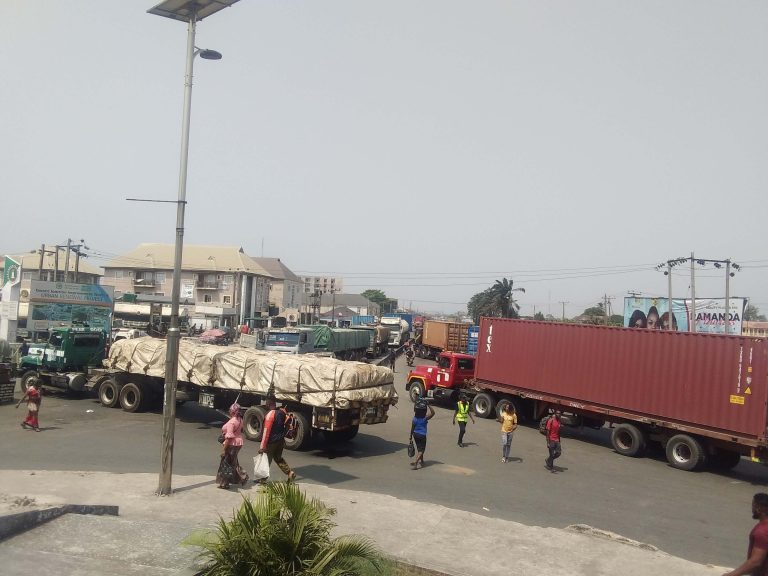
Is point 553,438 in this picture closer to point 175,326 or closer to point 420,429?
point 420,429

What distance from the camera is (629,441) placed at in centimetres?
1628

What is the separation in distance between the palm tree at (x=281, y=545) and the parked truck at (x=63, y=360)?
16.7 m

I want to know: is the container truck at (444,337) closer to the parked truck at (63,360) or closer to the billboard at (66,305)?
the billboard at (66,305)

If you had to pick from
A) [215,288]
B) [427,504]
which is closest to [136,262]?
[215,288]

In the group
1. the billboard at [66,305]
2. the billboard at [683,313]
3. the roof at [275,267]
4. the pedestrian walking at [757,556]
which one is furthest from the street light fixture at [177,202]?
the roof at [275,267]

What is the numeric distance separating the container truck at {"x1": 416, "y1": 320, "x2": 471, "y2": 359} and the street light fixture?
105 feet

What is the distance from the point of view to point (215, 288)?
76500 millimetres

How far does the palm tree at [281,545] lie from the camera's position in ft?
15.6

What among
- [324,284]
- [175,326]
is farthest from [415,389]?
[324,284]

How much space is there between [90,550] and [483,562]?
447cm

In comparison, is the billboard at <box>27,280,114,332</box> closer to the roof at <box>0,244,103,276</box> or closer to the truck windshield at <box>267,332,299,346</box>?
the truck windshield at <box>267,332,299,346</box>

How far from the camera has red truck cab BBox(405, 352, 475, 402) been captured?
77.1ft

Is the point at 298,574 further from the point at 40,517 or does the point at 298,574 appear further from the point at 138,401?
the point at 138,401

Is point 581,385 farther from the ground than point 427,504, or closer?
farther from the ground
